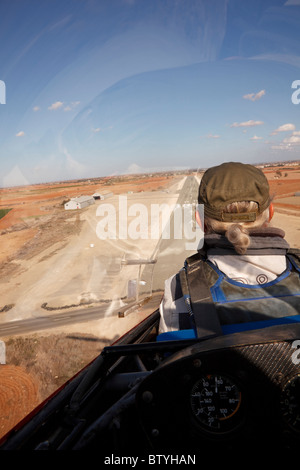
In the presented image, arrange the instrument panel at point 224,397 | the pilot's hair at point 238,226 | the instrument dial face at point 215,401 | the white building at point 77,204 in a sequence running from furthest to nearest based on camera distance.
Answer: the white building at point 77,204, the pilot's hair at point 238,226, the instrument dial face at point 215,401, the instrument panel at point 224,397

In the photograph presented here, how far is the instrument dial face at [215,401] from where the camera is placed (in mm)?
1139

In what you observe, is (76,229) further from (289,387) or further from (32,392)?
(289,387)

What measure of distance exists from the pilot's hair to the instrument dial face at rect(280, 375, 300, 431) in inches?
39.5

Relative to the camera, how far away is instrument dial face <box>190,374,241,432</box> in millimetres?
1139

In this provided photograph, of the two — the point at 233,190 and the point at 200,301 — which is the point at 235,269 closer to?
the point at 200,301

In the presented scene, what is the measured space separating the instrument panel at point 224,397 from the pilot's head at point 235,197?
3.74 ft

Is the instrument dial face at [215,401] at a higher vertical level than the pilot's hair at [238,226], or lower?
lower

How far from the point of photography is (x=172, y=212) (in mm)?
45812

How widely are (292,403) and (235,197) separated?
55.9 inches

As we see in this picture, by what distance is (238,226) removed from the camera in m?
2.06

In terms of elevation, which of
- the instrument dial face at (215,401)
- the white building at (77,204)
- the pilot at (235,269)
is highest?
the pilot at (235,269)

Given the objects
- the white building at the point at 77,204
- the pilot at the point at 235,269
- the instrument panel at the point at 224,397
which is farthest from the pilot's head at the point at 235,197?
the white building at the point at 77,204

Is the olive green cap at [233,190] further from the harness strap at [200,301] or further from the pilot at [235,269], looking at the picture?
the harness strap at [200,301]

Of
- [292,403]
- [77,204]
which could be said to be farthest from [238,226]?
[77,204]
